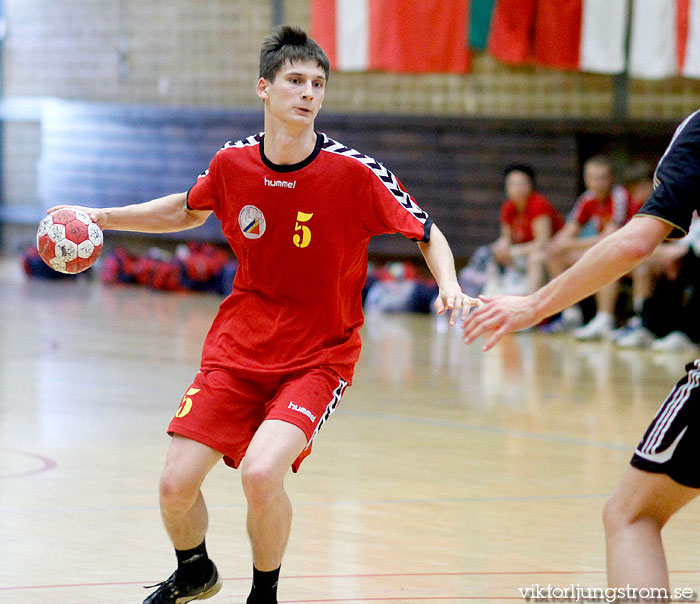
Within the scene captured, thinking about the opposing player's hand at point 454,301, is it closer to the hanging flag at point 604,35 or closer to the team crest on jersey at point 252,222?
the team crest on jersey at point 252,222

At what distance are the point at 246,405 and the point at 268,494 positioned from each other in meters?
0.40

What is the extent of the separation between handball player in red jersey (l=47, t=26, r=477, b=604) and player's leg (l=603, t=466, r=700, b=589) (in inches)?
40.3

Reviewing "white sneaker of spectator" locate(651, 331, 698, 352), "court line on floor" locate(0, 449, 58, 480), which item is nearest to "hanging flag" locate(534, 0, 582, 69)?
"white sneaker of spectator" locate(651, 331, 698, 352)

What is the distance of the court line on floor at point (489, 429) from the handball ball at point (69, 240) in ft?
12.3

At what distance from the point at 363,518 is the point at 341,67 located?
1187 cm

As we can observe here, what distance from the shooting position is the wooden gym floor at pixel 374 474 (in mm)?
4504

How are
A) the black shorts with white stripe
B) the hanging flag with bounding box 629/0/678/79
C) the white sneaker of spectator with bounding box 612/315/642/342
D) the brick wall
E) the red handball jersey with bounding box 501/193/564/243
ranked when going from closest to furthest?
1. the black shorts with white stripe
2. the white sneaker of spectator with bounding box 612/315/642/342
3. the red handball jersey with bounding box 501/193/564/243
4. the hanging flag with bounding box 629/0/678/79
5. the brick wall

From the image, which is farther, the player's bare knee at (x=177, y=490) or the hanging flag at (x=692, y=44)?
the hanging flag at (x=692, y=44)

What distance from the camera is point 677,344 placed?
11.8 m

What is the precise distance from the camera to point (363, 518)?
5398mm

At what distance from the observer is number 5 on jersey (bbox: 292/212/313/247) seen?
4113mm

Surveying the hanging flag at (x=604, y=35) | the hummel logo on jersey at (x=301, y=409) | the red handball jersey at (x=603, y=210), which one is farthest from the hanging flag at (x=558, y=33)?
the hummel logo on jersey at (x=301, y=409)

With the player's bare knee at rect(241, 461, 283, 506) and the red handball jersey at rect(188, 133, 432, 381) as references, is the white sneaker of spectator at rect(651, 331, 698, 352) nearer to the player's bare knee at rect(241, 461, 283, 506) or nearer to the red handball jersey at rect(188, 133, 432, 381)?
the red handball jersey at rect(188, 133, 432, 381)

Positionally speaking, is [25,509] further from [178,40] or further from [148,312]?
[178,40]
